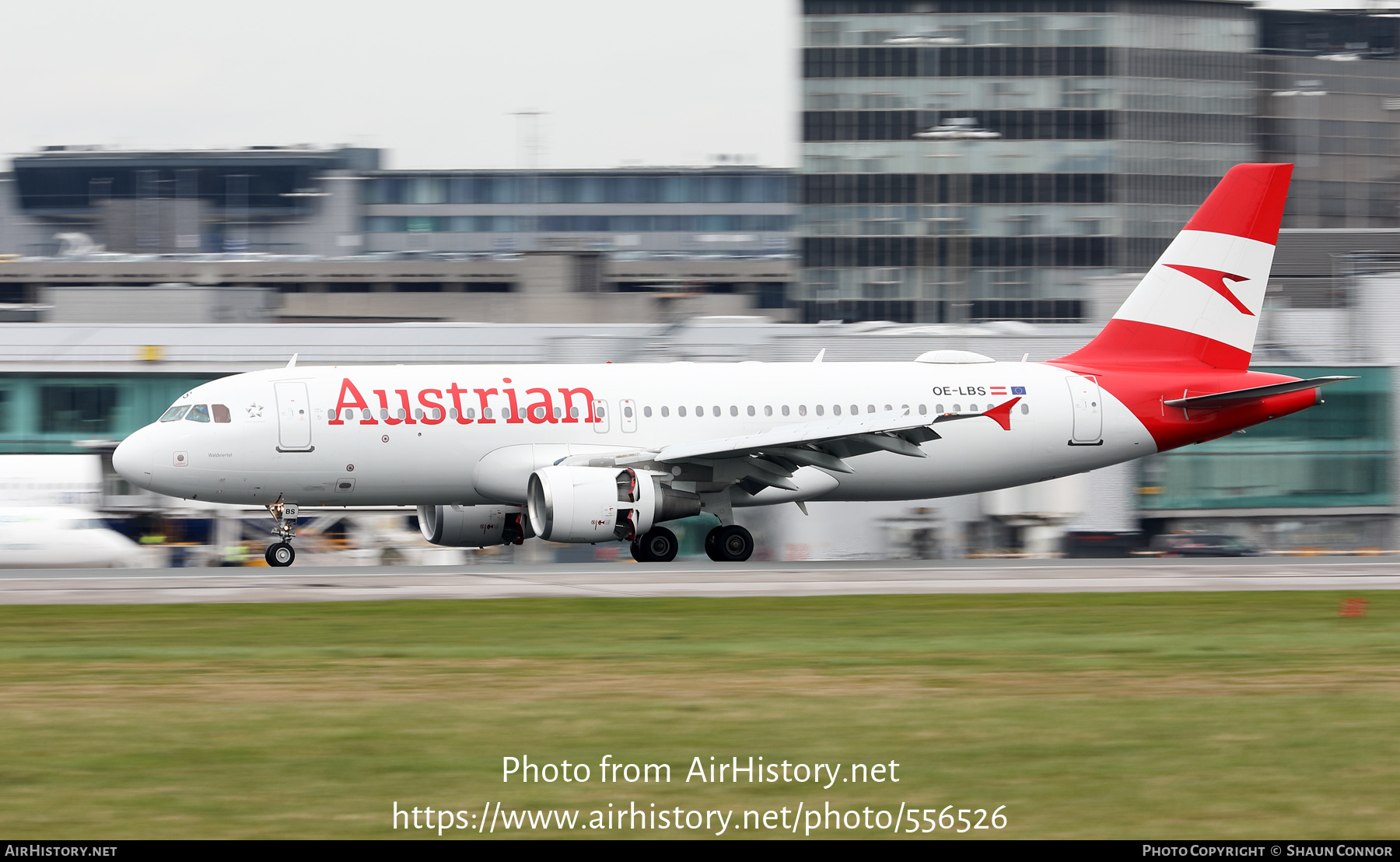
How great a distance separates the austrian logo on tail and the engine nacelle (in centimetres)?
1547

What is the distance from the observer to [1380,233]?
301 feet

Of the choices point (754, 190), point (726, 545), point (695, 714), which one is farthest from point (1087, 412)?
point (754, 190)

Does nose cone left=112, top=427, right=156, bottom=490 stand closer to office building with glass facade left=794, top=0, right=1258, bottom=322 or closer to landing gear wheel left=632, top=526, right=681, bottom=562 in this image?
landing gear wheel left=632, top=526, right=681, bottom=562

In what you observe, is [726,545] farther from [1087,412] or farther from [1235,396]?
[1235,396]

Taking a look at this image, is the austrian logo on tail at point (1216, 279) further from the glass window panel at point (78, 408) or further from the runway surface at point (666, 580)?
the glass window panel at point (78, 408)

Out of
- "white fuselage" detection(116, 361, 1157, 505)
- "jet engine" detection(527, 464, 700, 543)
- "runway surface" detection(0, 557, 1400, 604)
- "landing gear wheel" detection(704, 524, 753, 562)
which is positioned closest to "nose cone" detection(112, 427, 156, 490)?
"white fuselage" detection(116, 361, 1157, 505)

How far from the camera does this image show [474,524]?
35.2m

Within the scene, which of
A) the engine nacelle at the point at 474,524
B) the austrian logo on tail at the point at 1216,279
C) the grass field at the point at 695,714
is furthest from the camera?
the austrian logo on tail at the point at 1216,279

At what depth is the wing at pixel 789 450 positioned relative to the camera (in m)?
32.3

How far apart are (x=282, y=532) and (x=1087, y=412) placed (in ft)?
54.9

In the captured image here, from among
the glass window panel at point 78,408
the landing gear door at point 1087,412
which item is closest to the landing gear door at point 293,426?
the glass window panel at point 78,408

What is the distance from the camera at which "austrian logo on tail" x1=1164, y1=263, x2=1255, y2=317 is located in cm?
3734

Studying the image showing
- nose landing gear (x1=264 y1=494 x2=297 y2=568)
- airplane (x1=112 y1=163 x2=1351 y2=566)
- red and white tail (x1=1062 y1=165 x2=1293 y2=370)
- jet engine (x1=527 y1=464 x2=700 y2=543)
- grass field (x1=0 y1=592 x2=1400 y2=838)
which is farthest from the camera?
red and white tail (x1=1062 y1=165 x2=1293 y2=370)

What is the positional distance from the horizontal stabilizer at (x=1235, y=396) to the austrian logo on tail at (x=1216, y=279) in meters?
2.20
